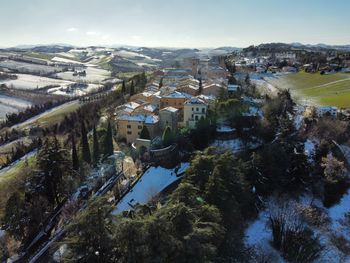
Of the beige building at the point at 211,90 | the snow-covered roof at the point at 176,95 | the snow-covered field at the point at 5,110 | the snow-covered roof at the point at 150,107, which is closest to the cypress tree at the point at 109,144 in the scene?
the snow-covered roof at the point at 150,107

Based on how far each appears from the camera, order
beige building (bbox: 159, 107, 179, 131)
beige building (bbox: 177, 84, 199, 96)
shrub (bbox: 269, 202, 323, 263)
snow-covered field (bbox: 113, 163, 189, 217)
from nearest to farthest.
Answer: shrub (bbox: 269, 202, 323, 263)
snow-covered field (bbox: 113, 163, 189, 217)
beige building (bbox: 159, 107, 179, 131)
beige building (bbox: 177, 84, 199, 96)

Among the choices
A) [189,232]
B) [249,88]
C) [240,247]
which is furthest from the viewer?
[249,88]

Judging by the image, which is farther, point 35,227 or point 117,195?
point 117,195

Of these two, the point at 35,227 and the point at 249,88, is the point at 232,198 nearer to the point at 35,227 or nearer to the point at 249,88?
the point at 35,227

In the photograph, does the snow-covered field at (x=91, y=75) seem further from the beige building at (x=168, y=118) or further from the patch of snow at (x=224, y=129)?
the patch of snow at (x=224, y=129)

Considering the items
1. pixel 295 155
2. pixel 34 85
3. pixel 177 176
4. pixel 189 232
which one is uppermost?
pixel 189 232

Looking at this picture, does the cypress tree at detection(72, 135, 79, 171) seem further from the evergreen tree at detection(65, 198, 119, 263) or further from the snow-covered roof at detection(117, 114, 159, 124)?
the evergreen tree at detection(65, 198, 119, 263)

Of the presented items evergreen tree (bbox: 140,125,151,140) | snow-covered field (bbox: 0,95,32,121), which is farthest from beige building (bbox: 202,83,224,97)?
snow-covered field (bbox: 0,95,32,121)

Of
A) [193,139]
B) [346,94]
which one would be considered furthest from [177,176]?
[346,94]
